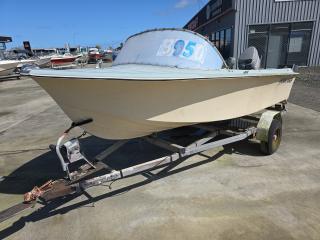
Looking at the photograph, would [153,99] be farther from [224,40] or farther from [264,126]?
[224,40]

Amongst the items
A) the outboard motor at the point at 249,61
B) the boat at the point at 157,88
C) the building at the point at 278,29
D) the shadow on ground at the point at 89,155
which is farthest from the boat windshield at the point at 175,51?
the building at the point at 278,29

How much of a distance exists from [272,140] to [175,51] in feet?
7.07

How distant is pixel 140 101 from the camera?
3.25 meters

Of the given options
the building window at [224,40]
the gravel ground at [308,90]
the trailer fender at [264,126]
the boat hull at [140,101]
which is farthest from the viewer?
the building window at [224,40]

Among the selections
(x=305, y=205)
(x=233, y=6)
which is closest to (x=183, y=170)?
(x=305, y=205)

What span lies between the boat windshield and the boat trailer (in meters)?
1.14

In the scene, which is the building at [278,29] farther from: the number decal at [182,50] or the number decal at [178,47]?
the number decal at [178,47]

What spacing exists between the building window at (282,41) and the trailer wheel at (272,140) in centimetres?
1118

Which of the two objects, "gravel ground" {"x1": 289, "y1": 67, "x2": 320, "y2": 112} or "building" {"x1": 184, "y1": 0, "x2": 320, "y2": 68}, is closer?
"gravel ground" {"x1": 289, "y1": 67, "x2": 320, "y2": 112}

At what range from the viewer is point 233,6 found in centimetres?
1489

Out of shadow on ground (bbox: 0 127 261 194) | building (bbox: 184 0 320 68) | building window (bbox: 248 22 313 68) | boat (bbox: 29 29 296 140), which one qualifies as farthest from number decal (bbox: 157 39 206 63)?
building window (bbox: 248 22 313 68)

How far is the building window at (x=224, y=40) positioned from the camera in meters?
16.5

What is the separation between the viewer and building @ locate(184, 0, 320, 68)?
14.6 metres

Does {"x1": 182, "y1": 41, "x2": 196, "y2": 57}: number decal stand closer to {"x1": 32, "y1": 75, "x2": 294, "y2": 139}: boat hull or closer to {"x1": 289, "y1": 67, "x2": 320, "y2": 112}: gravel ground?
{"x1": 32, "y1": 75, "x2": 294, "y2": 139}: boat hull
